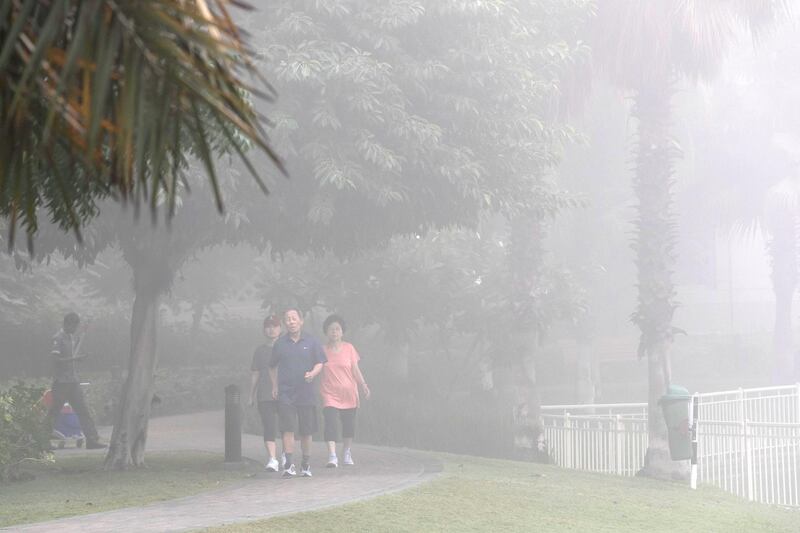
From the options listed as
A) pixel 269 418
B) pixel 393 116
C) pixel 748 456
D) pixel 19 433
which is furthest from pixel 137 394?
pixel 748 456

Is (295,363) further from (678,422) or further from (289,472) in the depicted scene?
(678,422)

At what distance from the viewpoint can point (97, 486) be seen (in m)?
12.3

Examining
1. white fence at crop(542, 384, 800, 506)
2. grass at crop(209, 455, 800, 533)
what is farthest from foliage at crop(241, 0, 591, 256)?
white fence at crop(542, 384, 800, 506)

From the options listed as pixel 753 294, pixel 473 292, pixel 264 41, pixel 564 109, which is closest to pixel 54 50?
pixel 264 41

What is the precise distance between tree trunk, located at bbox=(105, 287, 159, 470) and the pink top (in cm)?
249

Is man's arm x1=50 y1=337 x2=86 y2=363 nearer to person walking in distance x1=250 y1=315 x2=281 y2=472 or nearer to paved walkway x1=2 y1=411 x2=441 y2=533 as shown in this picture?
paved walkway x1=2 y1=411 x2=441 y2=533

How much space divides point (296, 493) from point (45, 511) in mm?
2321

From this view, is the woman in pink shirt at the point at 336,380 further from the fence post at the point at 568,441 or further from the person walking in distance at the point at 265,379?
the fence post at the point at 568,441

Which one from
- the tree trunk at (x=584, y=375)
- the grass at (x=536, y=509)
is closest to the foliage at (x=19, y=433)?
the grass at (x=536, y=509)

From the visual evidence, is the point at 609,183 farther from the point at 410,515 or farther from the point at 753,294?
the point at 410,515

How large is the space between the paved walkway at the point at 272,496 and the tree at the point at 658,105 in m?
4.55

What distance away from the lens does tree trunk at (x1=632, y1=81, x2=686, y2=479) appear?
18.2 metres

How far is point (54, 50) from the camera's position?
2.07 m

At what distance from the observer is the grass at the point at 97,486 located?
34.2 ft
